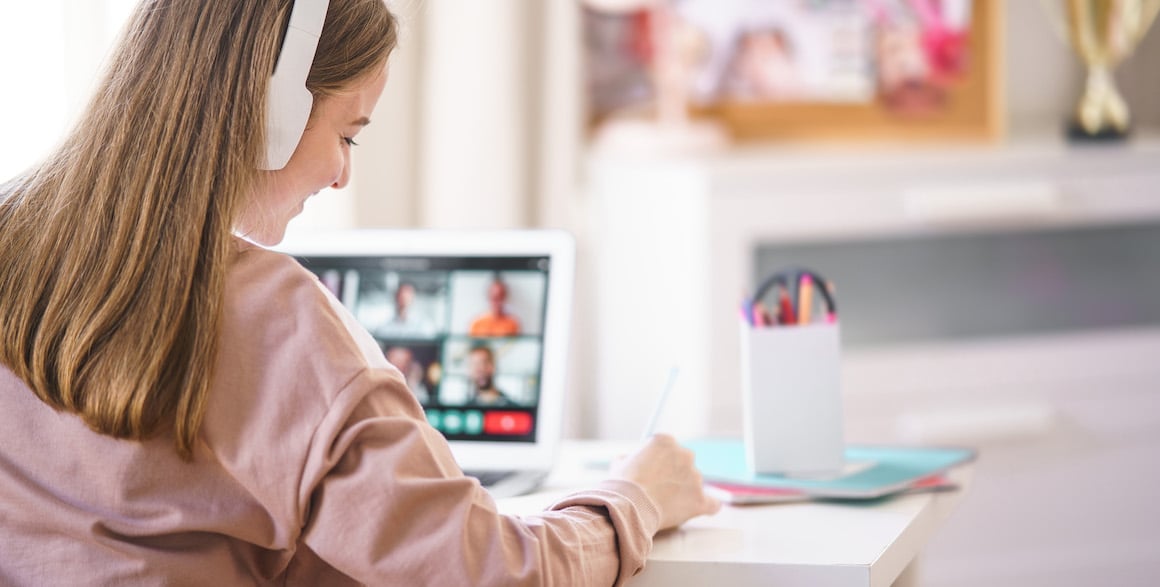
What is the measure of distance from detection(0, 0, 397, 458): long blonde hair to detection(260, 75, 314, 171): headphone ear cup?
0.04ft

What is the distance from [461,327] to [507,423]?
0.11 m

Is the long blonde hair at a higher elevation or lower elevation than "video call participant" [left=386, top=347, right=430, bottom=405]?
higher

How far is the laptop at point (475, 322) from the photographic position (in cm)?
127

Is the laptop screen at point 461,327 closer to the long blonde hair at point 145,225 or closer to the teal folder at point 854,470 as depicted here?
the teal folder at point 854,470

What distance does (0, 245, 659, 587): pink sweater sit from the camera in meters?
0.82

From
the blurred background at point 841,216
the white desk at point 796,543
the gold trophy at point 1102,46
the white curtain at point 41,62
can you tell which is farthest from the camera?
the gold trophy at point 1102,46

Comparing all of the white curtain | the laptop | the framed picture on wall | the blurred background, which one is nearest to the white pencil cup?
the laptop

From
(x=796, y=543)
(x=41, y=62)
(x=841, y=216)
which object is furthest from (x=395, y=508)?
(x=841, y=216)

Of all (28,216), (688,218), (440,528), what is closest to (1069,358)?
(688,218)

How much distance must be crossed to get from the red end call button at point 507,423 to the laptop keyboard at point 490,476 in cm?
4

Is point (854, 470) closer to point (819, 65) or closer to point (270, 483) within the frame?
point (270, 483)

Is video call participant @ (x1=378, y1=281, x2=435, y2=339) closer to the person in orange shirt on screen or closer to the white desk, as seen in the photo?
the person in orange shirt on screen

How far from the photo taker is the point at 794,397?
3.91 feet

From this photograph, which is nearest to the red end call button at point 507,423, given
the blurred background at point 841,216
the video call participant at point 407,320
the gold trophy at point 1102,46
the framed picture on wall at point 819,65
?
the video call participant at point 407,320
